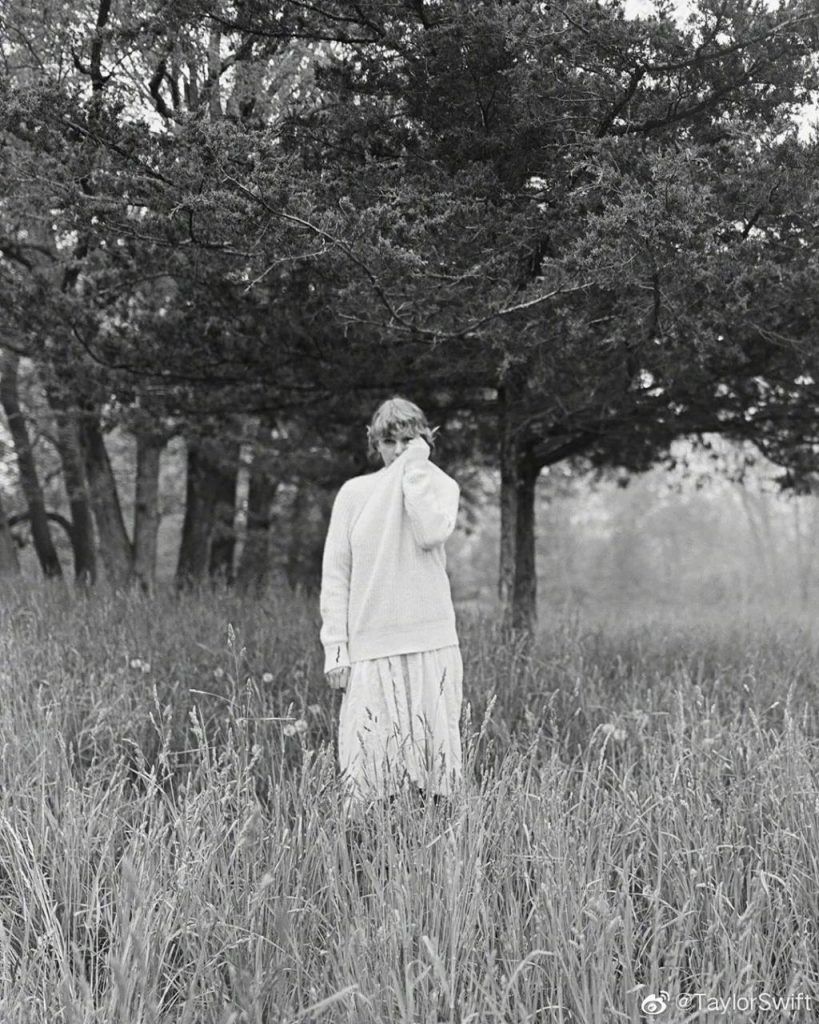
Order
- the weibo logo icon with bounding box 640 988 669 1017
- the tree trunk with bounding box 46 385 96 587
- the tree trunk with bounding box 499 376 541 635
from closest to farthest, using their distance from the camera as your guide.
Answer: the weibo logo icon with bounding box 640 988 669 1017
the tree trunk with bounding box 499 376 541 635
the tree trunk with bounding box 46 385 96 587

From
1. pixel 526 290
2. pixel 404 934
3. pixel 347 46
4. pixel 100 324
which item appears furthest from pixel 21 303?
pixel 404 934

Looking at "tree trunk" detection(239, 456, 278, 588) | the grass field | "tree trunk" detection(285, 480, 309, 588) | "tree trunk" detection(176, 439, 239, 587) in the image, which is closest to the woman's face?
the grass field

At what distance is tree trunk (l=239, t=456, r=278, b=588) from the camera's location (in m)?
12.5

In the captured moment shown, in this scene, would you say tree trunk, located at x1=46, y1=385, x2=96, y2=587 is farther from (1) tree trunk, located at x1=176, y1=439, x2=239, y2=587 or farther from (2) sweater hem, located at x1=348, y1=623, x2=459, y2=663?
(2) sweater hem, located at x1=348, y1=623, x2=459, y2=663

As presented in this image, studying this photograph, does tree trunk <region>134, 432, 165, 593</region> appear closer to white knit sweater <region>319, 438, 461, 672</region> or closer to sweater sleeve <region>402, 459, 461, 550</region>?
white knit sweater <region>319, 438, 461, 672</region>

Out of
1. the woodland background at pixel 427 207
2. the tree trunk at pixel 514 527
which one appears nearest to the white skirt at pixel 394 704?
the woodland background at pixel 427 207

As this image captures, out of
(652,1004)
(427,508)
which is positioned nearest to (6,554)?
(427,508)


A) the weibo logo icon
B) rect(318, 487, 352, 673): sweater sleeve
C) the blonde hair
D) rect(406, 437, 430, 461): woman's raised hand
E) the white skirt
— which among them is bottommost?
the weibo logo icon

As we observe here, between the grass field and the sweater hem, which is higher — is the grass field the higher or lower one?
the lower one

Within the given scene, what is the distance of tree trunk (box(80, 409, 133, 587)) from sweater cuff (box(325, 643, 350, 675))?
22.8 ft

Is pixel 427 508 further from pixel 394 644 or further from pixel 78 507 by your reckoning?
pixel 78 507

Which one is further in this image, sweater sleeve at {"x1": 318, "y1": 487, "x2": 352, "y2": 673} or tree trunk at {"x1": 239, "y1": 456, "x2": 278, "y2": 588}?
tree trunk at {"x1": 239, "y1": 456, "x2": 278, "y2": 588}

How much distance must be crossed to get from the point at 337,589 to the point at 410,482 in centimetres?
56

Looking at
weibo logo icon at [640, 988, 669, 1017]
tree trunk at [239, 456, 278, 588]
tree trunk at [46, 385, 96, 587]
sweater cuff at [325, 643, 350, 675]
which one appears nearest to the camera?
weibo logo icon at [640, 988, 669, 1017]
